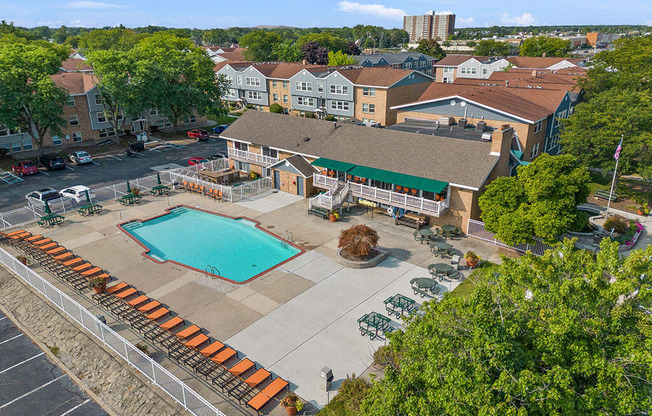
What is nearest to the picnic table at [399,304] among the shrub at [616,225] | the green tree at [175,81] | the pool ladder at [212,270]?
the pool ladder at [212,270]

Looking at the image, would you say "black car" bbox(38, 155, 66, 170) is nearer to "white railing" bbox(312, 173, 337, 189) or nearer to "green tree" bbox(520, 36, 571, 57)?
"white railing" bbox(312, 173, 337, 189)

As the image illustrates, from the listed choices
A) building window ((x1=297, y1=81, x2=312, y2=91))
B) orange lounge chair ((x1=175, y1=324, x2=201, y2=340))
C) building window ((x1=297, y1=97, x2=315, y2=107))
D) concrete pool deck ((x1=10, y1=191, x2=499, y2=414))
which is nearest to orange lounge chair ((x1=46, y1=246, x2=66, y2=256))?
concrete pool deck ((x1=10, y1=191, x2=499, y2=414))

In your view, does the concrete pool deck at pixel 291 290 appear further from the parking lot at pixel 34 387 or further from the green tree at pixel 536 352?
the green tree at pixel 536 352

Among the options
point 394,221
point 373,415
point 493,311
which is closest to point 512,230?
point 394,221

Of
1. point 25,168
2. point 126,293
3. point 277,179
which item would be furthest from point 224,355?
point 25,168

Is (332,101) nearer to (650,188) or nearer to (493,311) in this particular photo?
(650,188)
